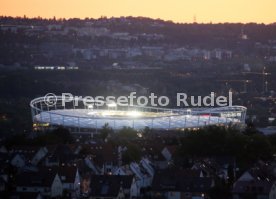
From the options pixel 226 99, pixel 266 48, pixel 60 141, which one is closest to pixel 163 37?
pixel 266 48

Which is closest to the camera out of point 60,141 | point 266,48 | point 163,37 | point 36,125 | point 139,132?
point 60,141

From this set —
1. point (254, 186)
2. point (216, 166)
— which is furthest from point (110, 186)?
point (216, 166)

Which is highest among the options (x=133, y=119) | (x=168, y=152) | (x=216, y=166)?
(x=216, y=166)

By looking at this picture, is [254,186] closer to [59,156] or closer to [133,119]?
[59,156]

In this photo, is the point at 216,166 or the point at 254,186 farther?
the point at 216,166

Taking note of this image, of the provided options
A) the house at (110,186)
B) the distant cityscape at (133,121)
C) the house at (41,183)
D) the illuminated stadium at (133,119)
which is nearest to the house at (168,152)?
the distant cityscape at (133,121)

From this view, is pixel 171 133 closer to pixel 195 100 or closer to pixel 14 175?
pixel 14 175
